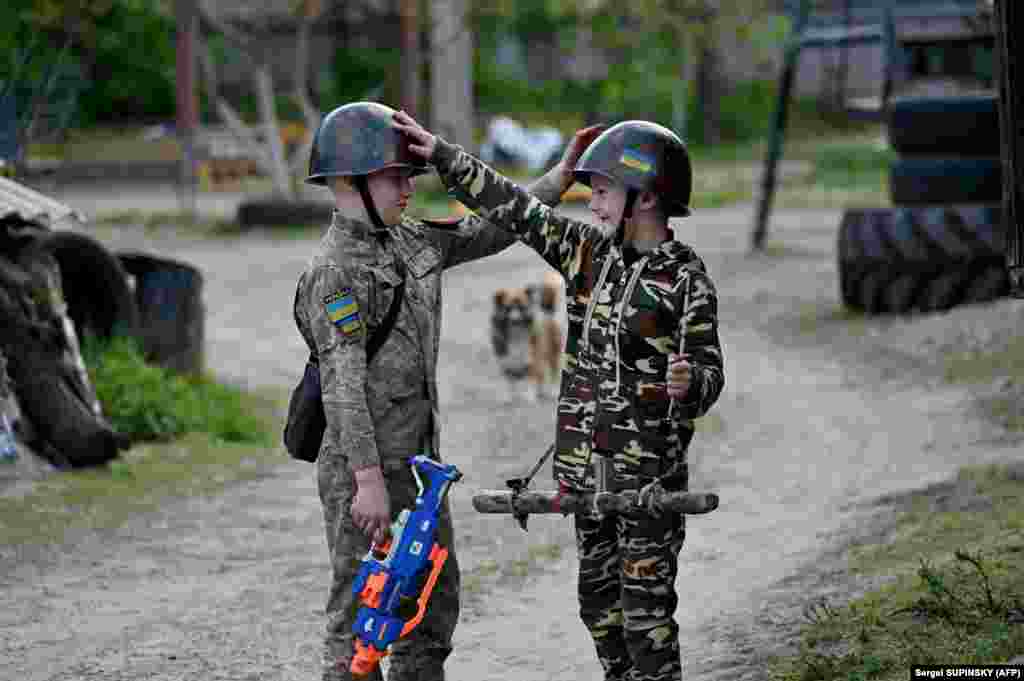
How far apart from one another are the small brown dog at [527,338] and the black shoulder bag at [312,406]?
21.5 ft

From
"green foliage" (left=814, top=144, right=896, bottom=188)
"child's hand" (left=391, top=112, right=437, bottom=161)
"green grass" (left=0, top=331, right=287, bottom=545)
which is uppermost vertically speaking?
"child's hand" (left=391, top=112, right=437, bottom=161)

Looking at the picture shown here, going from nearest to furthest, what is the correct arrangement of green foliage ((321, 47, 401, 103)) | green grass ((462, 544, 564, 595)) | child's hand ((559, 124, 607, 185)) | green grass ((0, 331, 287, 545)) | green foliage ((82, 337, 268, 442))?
1. child's hand ((559, 124, 607, 185))
2. green grass ((462, 544, 564, 595))
3. green grass ((0, 331, 287, 545))
4. green foliage ((82, 337, 268, 442))
5. green foliage ((321, 47, 401, 103))

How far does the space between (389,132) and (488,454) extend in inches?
214

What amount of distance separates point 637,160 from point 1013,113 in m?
1.19

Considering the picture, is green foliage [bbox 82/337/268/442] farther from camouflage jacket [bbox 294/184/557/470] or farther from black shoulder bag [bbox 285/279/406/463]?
camouflage jacket [bbox 294/184/557/470]

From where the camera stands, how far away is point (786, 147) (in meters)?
37.1

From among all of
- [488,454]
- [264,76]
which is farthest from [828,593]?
[264,76]

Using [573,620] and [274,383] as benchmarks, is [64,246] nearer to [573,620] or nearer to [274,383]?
[274,383]

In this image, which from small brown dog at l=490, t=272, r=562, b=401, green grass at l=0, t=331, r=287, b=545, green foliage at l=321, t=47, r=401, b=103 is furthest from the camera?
green foliage at l=321, t=47, r=401, b=103

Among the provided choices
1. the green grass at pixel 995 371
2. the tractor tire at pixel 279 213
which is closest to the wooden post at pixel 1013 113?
the green grass at pixel 995 371

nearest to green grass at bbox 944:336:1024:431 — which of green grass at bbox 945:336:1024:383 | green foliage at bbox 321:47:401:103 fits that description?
green grass at bbox 945:336:1024:383

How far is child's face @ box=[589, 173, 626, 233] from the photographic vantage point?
4852 millimetres

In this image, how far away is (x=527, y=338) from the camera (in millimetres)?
11633

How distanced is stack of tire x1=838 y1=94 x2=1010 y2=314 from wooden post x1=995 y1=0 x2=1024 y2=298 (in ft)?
28.7
